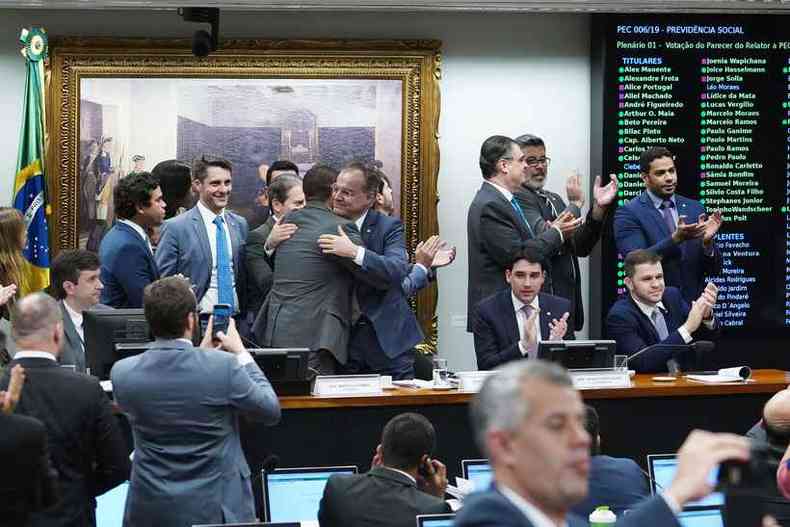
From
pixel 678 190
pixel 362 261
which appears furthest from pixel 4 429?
pixel 678 190

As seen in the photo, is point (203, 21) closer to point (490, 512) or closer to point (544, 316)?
point (544, 316)

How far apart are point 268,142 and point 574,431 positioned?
6.57m

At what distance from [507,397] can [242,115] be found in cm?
655

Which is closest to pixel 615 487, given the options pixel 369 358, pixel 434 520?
pixel 434 520

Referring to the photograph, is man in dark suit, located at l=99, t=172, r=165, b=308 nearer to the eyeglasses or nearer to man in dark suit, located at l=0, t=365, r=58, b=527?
the eyeglasses

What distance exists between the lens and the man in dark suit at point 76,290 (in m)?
5.91

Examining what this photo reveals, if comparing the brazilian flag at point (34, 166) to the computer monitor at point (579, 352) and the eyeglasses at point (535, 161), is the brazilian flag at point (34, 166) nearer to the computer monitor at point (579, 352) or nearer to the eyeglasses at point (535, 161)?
the eyeglasses at point (535, 161)

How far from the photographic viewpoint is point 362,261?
642 centimetres

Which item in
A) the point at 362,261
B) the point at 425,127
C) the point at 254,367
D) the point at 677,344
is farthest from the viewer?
the point at 425,127

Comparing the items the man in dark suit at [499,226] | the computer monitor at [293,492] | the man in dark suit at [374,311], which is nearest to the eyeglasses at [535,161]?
the man in dark suit at [499,226]

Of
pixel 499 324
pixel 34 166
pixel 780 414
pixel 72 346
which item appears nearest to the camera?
pixel 780 414

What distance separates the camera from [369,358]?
6766 mm

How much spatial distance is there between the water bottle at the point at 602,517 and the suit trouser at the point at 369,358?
256 cm

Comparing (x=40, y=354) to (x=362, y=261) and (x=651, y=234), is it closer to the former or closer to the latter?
(x=362, y=261)
